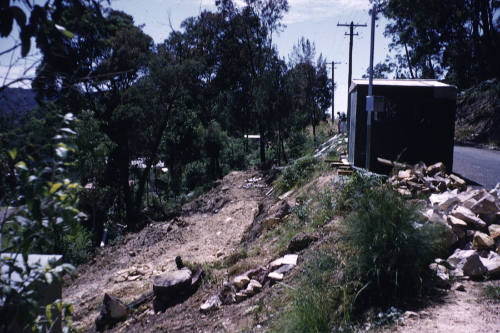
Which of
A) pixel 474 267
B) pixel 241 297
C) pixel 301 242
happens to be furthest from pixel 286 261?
pixel 474 267

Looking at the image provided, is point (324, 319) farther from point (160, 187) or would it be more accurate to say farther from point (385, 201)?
point (160, 187)

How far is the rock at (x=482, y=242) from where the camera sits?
532 cm

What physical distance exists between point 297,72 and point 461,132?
11453 mm

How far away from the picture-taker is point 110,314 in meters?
7.70

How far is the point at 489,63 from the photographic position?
90.7 feet

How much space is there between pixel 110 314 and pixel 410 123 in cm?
779

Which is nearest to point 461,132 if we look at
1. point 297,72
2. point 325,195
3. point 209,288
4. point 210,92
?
point 297,72

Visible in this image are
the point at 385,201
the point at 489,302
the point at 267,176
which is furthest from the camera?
the point at 267,176

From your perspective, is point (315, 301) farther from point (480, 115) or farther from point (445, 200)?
point (480, 115)

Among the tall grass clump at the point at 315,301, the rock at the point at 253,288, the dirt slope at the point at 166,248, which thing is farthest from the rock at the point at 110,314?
the tall grass clump at the point at 315,301

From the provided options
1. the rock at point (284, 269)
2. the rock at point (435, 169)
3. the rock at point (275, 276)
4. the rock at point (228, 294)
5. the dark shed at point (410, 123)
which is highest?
the dark shed at point (410, 123)

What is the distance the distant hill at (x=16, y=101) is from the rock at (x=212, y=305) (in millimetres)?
4883

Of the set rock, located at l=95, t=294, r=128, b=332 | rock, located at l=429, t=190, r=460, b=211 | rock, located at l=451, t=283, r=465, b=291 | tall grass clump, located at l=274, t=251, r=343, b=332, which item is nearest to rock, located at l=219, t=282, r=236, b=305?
tall grass clump, located at l=274, t=251, r=343, b=332

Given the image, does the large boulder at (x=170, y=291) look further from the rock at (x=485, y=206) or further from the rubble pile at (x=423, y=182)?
the rock at (x=485, y=206)
